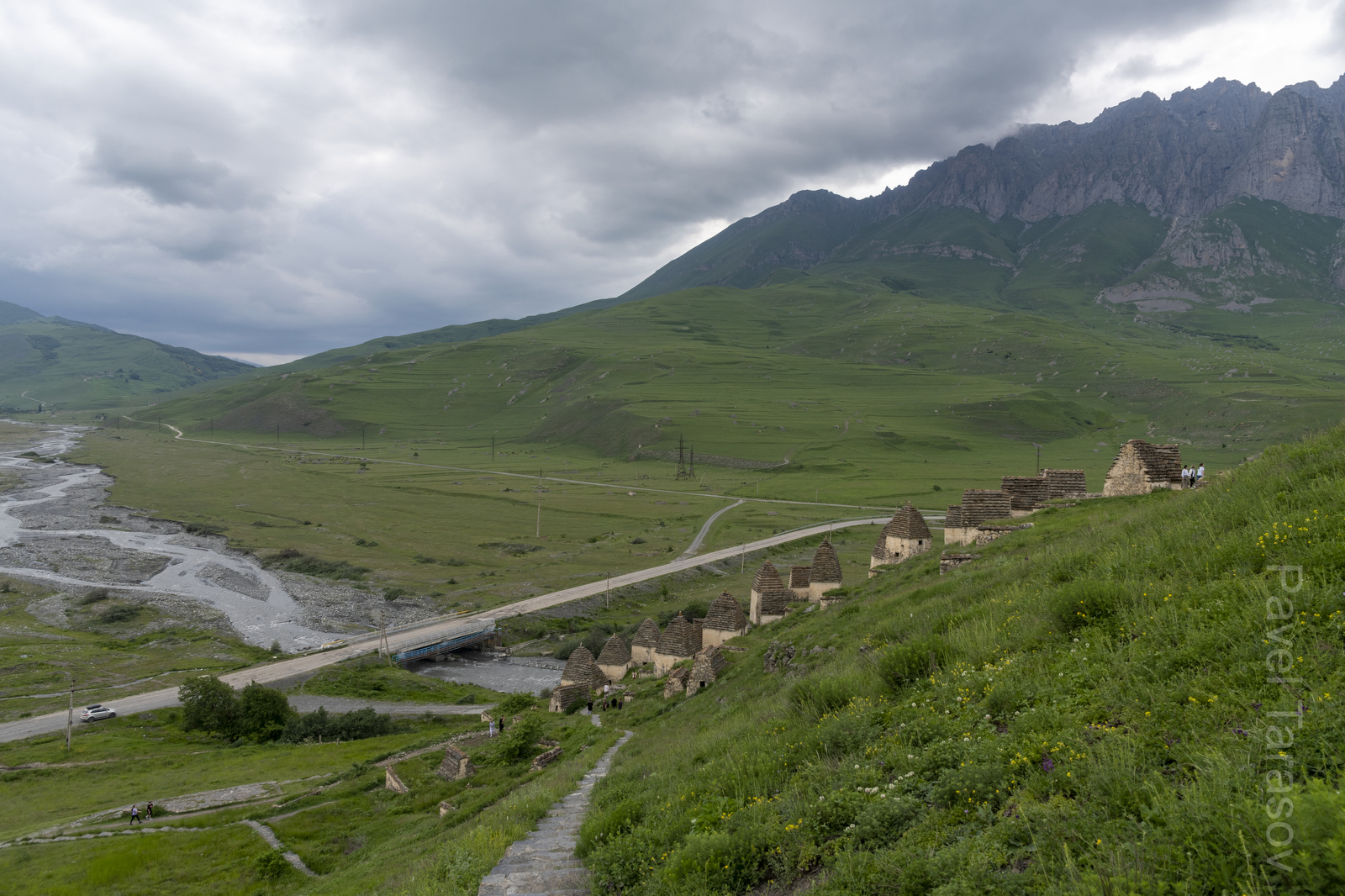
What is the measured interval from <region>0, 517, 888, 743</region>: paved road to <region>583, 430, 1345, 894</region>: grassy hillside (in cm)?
5886

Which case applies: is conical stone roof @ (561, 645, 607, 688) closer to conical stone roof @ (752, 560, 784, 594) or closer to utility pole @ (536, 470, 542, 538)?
conical stone roof @ (752, 560, 784, 594)

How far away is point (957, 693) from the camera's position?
8578 millimetres

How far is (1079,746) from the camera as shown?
6.12 metres

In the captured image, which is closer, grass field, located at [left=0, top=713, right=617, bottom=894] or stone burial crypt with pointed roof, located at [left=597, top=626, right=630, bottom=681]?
grass field, located at [left=0, top=713, right=617, bottom=894]

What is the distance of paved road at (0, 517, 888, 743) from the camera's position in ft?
160

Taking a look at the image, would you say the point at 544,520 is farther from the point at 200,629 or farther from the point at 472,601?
the point at 200,629

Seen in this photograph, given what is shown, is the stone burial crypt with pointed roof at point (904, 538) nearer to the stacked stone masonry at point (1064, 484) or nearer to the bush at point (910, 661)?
the stacked stone masonry at point (1064, 484)

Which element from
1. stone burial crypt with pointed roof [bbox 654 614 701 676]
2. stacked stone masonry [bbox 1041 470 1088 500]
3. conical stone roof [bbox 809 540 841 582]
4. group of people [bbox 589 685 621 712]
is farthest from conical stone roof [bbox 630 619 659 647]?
stacked stone masonry [bbox 1041 470 1088 500]

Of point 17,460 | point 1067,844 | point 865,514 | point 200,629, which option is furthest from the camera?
point 17,460

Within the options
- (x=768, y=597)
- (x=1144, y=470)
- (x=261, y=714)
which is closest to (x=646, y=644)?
(x=768, y=597)

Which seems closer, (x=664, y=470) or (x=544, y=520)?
(x=544, y=520)

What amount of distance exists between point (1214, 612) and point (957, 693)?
303 cm

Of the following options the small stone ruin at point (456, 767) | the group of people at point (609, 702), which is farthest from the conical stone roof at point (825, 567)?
the small stone ruin at point (456, 767)

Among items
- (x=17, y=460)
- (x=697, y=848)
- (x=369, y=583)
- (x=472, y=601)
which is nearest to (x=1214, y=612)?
(x=697, y=848)
